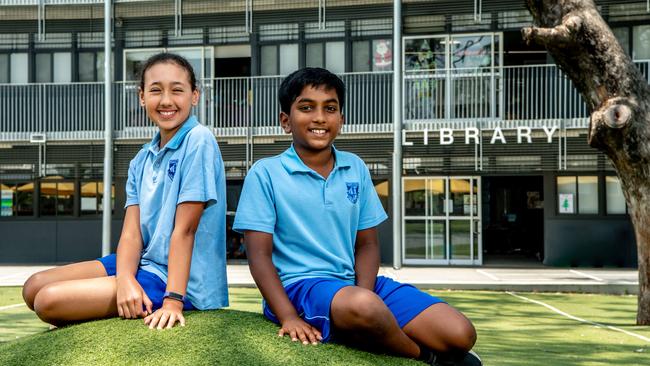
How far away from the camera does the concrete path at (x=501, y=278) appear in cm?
1411

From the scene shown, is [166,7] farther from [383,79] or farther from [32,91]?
[383,79]

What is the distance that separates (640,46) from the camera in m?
18.9

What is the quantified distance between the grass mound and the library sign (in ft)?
49.2

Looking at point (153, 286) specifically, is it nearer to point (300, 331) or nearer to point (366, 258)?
point (300, 331)

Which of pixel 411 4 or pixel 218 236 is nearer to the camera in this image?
pixel 218 236

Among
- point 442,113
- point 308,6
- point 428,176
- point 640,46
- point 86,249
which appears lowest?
point 86,249

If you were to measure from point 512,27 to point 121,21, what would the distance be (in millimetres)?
9874

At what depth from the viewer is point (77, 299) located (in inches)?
145

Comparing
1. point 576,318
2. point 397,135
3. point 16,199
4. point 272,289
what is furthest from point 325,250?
point 16,199

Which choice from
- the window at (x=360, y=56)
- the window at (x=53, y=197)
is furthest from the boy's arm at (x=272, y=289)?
the window at (x=53, y=197)

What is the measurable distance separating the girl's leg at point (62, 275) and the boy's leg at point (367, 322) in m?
1.22

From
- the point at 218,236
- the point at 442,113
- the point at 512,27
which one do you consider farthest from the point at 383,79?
the point at 218,236

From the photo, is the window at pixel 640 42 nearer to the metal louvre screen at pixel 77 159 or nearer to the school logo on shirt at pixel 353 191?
the metal louvre screen at pixel 77 159

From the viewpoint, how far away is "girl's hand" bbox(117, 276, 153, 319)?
359cm
